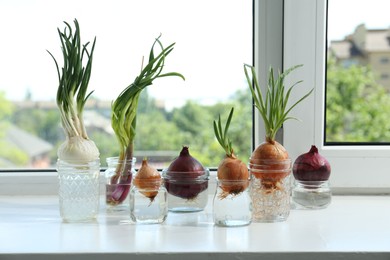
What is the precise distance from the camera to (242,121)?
1.69 m

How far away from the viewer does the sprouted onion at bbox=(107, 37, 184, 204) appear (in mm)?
1395

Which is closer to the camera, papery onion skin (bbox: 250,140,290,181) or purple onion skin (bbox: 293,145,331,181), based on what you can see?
papery onion skin (bbox: 250,140,290,181)

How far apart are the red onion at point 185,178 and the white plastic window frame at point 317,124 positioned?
319mm

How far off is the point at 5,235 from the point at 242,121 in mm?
700

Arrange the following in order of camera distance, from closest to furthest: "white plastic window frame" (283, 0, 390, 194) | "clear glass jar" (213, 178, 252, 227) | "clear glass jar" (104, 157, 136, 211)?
"clear glass jar" (213, 178, 252, 227) < "clear glass jar" (104, 157, 136, 211) < "white plastic window frame" (283, 0, 390, 194)

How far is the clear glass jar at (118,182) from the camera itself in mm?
1420

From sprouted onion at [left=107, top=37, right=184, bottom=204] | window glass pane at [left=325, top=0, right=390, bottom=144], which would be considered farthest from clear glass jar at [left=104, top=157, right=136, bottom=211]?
window glass pane at [left=325, top=0, right=390, bottom=144]

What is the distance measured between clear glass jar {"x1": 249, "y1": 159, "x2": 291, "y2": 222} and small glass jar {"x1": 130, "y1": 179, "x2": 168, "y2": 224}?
0.19 meters

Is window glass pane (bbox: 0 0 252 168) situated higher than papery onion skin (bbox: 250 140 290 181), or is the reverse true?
window glass pane (bbox: 0 0 252 168)

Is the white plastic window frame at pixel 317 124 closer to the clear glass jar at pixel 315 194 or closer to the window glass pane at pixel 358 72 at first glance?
the window glass pane at pixel 358 72

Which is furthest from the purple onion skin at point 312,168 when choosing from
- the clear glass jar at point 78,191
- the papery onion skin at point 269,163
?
the clear glass jar at point 78,191

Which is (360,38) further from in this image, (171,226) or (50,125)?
(50,125)

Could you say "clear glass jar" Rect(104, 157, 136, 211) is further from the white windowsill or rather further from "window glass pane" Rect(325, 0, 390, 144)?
"window glass pane" Rect(325, 0, 390, 144)

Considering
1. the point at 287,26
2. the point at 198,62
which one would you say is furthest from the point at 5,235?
the point at 287,26
